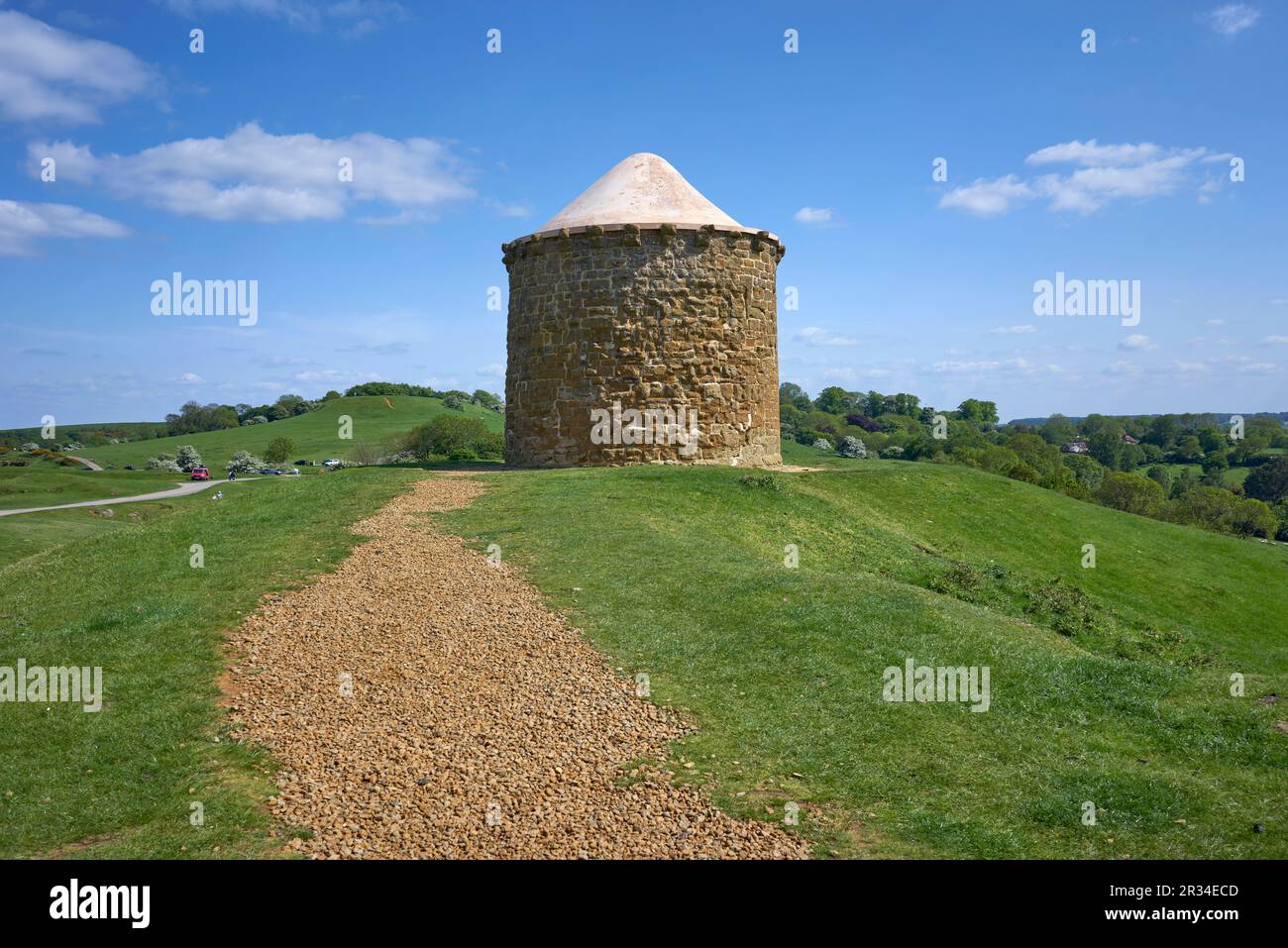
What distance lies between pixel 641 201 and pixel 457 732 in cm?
1983

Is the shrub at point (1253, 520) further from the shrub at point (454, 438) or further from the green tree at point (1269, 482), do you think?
the shrub at point (454, 438)

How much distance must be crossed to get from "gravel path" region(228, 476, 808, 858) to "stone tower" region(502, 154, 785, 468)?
38.6ft

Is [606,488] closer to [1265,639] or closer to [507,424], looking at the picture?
[507,424]

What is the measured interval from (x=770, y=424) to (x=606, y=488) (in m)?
8.27

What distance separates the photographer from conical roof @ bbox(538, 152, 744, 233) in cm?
2397

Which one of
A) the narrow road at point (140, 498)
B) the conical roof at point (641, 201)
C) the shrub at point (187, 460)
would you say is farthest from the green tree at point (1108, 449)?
the shrub at point (187, 460)

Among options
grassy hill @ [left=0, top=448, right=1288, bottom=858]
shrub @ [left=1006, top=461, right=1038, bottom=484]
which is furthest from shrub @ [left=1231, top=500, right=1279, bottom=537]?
grassy hill @ [left=0, top=448, right=1288, bottom=858]

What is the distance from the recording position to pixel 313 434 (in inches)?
3984

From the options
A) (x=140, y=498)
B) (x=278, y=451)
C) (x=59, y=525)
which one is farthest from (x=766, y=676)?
(x=278, y=451)

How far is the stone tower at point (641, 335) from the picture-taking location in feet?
76.2

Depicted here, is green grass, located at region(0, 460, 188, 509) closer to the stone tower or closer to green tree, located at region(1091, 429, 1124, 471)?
the stone tower

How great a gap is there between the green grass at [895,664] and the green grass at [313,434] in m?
66.6
